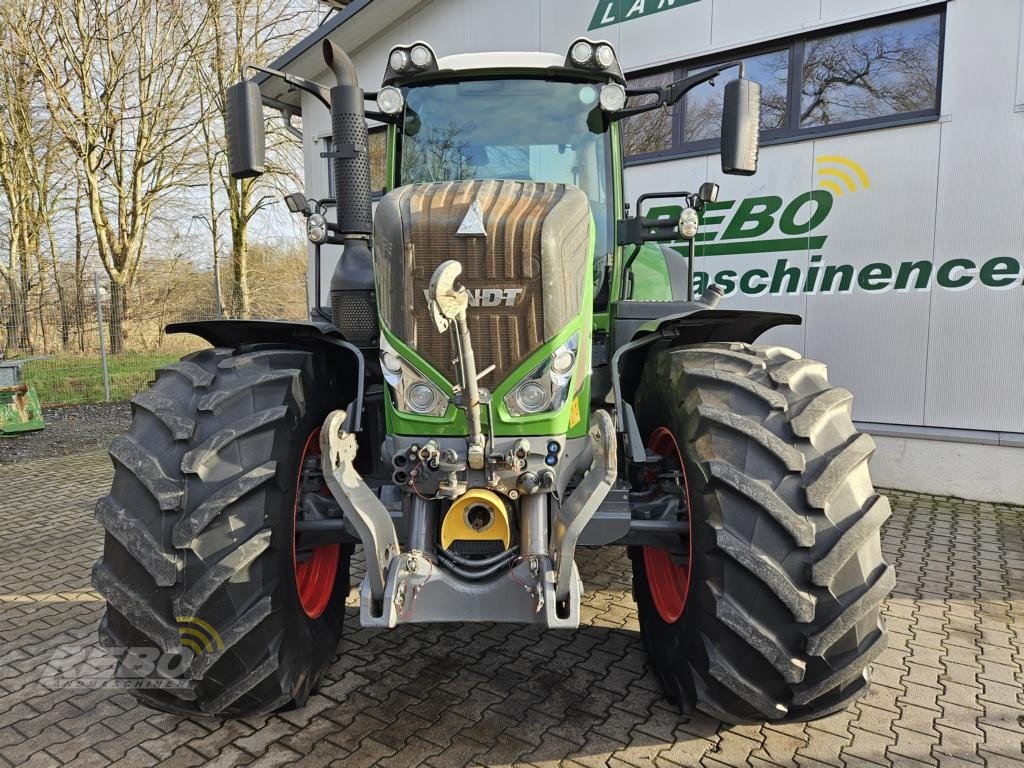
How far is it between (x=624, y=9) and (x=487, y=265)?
6.38 meters

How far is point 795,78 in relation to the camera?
660 cm

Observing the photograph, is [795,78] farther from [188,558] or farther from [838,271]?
[188,558]

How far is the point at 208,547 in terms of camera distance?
2.37 meters

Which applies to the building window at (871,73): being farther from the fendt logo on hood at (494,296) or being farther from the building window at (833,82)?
the fendt logo on hood at (494,296)

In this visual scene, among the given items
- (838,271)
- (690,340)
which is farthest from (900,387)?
(690,340)

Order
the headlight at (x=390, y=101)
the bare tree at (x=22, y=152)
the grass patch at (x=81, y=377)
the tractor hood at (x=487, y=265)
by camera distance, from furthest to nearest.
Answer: the bare tree at (x=22, y=152)
the grass patch at (x=81, y=377)
the headlight at (x=390, y=101)
the tractor hood at (x=487, y=265)

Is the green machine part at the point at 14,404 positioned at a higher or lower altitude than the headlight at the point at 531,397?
lower

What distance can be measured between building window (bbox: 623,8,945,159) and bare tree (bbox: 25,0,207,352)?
1320cm

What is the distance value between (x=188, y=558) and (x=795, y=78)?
21.4 feet

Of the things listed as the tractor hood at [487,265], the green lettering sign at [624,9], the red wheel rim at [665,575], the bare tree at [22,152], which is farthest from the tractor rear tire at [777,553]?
the bare tree at [22,152]

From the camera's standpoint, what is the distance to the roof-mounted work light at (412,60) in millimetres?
3275

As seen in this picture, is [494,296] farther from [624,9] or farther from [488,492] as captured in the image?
[624,9]

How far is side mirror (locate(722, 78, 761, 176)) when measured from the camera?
3.24 metres

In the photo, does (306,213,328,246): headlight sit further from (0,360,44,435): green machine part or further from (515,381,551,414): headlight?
(0,360,44,435): green machine part
